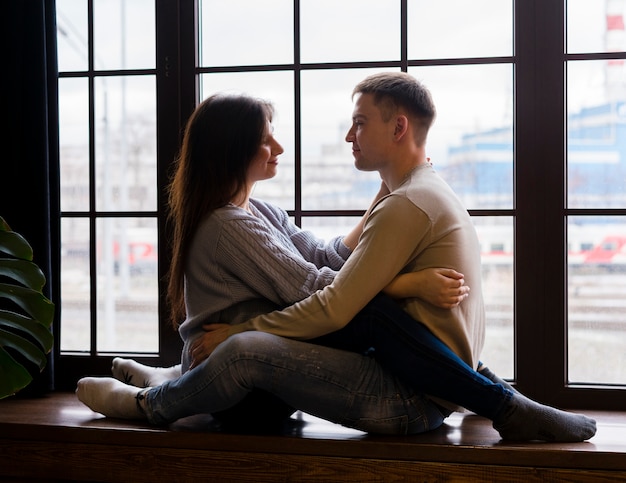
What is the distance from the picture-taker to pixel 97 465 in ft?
7.35

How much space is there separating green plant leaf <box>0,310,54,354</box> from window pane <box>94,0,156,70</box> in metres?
1.01

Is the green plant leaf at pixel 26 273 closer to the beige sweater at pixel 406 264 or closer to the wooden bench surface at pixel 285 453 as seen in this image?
the wooden bench surface at pixel 285 453

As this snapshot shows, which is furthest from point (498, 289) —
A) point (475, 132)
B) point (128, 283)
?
point (128, 283)

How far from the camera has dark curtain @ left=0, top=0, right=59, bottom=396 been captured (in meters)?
2.69

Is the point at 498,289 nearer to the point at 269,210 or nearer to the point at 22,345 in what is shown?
the point at 269,210

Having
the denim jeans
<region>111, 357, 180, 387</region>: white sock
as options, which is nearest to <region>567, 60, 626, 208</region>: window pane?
the denim jeans

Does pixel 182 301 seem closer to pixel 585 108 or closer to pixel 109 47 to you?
pixel 109 47

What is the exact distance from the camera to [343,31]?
278 centimetres

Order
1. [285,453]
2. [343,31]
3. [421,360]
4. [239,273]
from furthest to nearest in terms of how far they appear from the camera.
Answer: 1. [343,31]
2. [239,273]
3. [285,453]
4. [421,360]

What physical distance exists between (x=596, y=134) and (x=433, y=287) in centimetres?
97

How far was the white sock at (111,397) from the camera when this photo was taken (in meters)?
2.30

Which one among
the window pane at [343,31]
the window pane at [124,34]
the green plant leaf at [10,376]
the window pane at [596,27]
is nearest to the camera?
the green plant leaf at [10,376]

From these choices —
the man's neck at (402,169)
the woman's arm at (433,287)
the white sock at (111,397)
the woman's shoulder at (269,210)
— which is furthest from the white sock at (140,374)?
the man's neck at (402,169)

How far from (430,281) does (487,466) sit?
0.49 metres
